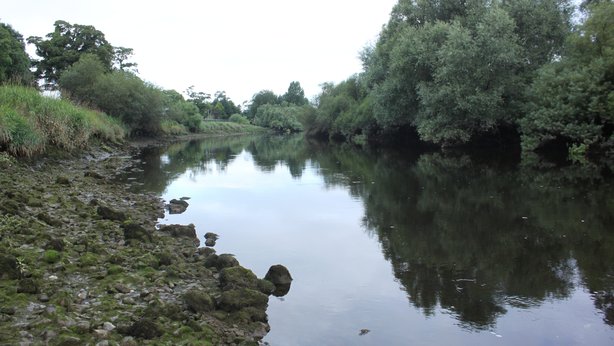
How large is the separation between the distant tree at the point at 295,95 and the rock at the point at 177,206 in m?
172

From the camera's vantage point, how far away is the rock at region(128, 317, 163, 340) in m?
6.00

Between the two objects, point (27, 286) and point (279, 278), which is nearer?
point (27, 286)

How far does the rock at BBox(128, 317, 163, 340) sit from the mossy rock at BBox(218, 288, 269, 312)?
1429 millimetres

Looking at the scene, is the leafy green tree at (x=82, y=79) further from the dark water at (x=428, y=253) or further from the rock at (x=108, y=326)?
the rock at (x=108, y=326)

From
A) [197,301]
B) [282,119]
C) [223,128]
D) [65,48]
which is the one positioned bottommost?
[197,301]

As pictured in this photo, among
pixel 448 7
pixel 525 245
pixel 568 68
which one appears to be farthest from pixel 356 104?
pixel 525 245

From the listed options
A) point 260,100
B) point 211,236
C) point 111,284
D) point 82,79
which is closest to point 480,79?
point 211,236

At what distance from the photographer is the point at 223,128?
114 metres

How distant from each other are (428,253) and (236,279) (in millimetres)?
5002

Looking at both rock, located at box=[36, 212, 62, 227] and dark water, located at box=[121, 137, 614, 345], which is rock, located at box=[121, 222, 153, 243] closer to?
rock, located at box=[36, 212, 62, 227]

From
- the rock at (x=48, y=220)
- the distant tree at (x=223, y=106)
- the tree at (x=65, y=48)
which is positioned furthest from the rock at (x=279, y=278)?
the distant tree at (x=223, y=106)

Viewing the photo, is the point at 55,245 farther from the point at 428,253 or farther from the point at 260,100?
the point at 260,100

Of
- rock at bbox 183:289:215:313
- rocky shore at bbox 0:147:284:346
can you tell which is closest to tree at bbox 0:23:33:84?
rocky shore at bbox 0:147:284:346

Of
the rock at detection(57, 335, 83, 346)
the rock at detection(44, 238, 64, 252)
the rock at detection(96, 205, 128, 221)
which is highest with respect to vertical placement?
the rock at detection(44, 238, 64, 252)
